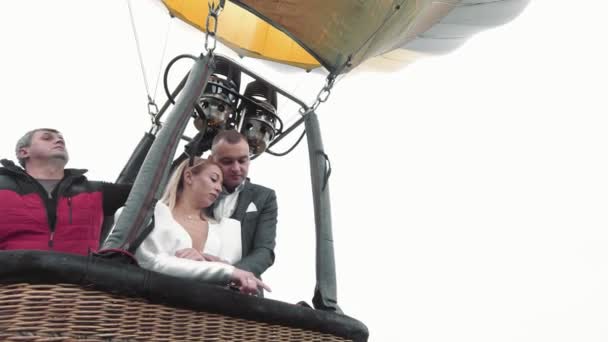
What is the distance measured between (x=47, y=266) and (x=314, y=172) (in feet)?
2.73

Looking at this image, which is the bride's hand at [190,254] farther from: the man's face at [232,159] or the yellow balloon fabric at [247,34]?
the yellow balloon fabric at [247,34]

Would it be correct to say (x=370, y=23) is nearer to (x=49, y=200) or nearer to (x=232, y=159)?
(x=232, y=159)

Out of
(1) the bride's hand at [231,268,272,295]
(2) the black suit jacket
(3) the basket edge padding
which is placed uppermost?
(2) the black suit jacket

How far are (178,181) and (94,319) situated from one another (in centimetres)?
51

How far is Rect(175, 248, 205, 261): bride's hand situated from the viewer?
161cm

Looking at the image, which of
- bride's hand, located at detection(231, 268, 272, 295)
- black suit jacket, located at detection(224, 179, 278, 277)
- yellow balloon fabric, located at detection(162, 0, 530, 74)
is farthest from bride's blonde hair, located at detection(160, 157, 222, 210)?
yellow balloon fabric, located at detection(162, 0, 530, 74)

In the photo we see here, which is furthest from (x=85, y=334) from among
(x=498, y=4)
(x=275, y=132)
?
(x=498, y=4)

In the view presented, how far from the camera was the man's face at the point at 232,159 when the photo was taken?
1.92 meters

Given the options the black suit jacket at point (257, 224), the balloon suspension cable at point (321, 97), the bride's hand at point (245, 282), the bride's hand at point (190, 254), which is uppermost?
the balloon suspension cable at point (321, 97)

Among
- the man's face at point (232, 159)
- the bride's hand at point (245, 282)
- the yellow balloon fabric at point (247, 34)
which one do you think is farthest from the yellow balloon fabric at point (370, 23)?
the bride's hand at point (245, 282)

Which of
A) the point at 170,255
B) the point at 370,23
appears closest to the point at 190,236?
the point at 170,255

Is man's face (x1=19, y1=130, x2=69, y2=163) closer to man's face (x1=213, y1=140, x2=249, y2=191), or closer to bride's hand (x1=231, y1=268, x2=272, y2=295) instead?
man's face (x1=213, y1=140, x2=249, y2=191)

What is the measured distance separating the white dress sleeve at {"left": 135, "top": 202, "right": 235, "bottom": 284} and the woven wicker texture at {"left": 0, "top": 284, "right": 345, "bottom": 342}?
8 cm

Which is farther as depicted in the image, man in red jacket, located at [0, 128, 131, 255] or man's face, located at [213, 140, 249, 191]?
man's face, located at [213, 140, 249, 191]
